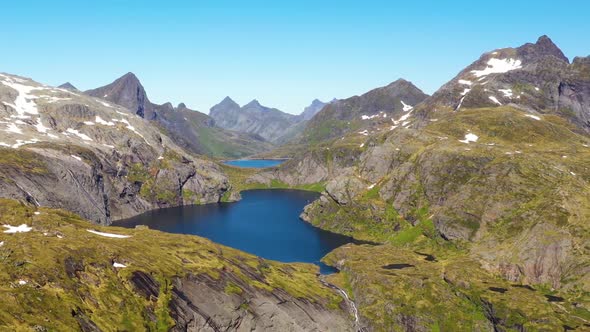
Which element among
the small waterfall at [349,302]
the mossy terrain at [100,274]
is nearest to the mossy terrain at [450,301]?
the small waterfall at [349,302]

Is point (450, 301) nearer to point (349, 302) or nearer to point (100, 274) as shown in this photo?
point (349, 302)

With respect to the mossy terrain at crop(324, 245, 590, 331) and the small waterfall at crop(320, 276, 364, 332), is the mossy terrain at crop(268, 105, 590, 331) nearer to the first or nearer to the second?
the mossy terrain at crop(324, 245, 590, 331)

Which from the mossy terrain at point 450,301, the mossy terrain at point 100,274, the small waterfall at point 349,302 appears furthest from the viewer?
the small waterfall at point 349,302

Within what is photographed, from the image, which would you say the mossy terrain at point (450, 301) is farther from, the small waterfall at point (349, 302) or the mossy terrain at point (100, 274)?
the mossy terrain at point (100, 274)

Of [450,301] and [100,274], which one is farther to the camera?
[450,301]

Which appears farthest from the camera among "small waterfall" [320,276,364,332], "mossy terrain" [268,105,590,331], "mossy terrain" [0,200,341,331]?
"mossy terrain" [268,105,590,331]

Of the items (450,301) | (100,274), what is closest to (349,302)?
(450,301)

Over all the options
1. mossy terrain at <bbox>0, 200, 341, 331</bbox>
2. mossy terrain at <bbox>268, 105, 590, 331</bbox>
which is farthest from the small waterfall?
mossy terrain at <bbox>0, 200, 341, 331</bbox>

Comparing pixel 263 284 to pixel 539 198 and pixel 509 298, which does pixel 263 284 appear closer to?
pixel 509 298

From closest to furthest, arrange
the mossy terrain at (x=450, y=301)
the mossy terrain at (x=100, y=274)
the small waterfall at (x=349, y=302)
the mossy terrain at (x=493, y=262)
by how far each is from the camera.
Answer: the mossy terrain at (x=100, y=274)
the mossy terrain at (x=450, y=301)
the small waterfall at (x=349, y=302)
the mossy terrain at (x=493, y=262)
